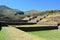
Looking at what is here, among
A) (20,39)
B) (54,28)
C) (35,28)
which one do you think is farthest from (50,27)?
(20,39)

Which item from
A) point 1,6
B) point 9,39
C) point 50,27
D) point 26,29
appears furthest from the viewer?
point 1,6

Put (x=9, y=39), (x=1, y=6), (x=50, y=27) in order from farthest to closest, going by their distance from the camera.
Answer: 1. (x=1, y=6)
2. (x=50, y=27)
3. (x=9, y=39)

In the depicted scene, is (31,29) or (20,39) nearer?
(20,39)

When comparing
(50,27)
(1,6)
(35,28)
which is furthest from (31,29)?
(1,6)

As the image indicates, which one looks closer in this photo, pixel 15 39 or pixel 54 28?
pixel 15 39

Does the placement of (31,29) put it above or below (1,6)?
below

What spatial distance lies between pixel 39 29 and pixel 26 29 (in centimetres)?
145

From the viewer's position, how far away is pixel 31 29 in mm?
17922

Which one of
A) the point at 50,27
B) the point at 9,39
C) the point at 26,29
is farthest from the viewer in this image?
the point at 50,27

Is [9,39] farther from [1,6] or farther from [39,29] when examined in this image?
[1,6]

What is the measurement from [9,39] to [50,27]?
11072 millimetres

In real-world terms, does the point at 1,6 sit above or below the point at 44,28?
above

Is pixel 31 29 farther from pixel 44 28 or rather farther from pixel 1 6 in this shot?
pixel 1 6

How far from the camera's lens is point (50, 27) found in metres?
19.1
